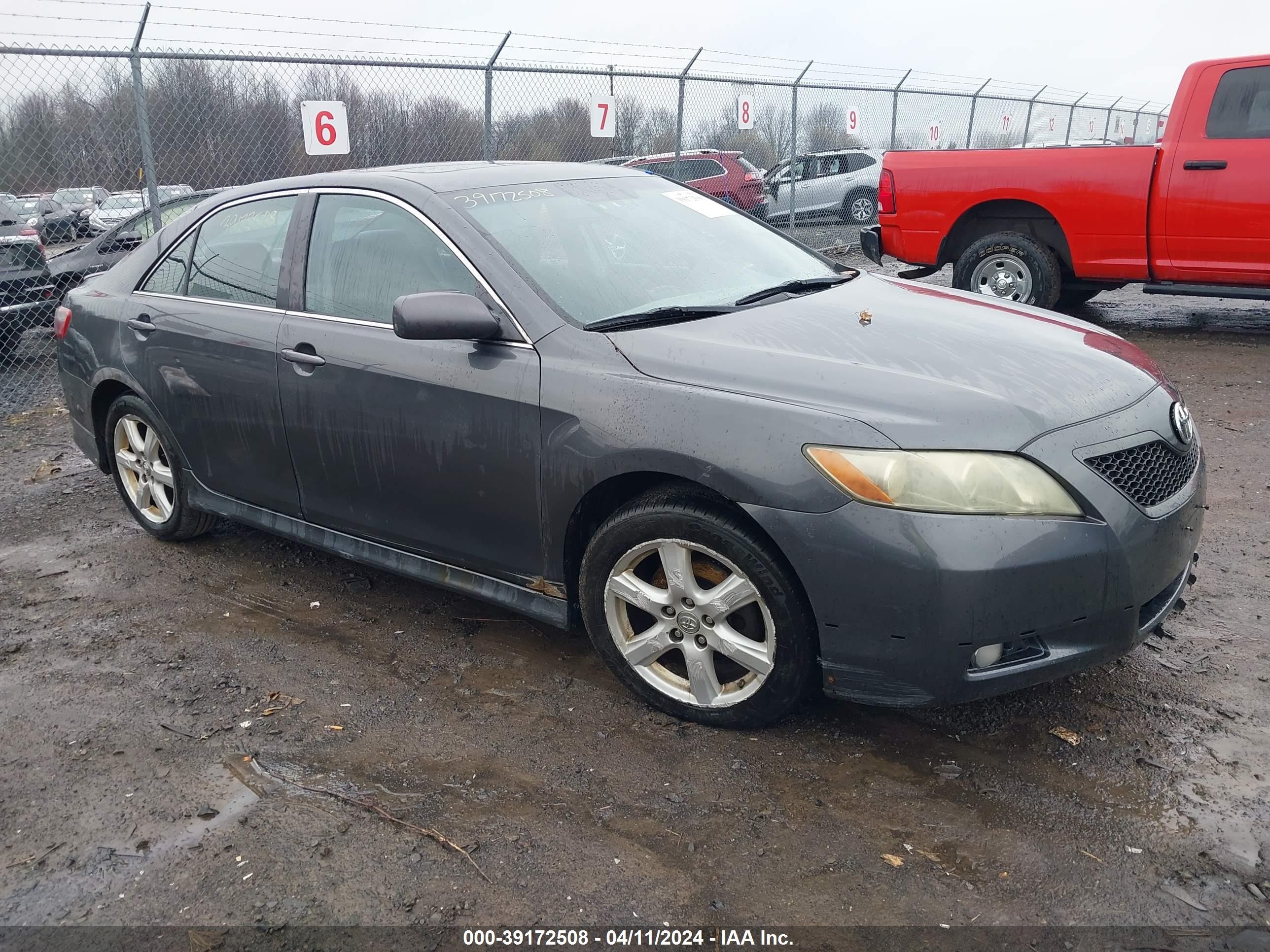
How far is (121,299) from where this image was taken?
464 cm

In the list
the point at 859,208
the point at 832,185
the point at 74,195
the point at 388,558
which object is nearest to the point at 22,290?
the point at 74,195

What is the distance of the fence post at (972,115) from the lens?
59.6 ft

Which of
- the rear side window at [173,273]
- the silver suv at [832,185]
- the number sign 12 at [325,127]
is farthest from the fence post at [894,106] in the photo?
the rear side window at [173,273]

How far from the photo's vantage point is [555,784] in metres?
2.91

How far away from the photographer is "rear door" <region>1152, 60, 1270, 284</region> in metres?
7.45

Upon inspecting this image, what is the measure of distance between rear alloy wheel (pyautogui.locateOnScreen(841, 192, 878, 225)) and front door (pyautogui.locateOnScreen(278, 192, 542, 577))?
Answer: 1474cm

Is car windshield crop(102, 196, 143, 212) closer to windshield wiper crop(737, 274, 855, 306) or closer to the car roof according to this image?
the car roof

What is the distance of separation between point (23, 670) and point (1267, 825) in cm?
395

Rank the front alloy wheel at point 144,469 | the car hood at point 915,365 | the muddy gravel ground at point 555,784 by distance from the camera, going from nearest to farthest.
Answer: the muddy gravel ground at point 555,784, the car hood at point 915,365, the front alloy wheel at point 144,469

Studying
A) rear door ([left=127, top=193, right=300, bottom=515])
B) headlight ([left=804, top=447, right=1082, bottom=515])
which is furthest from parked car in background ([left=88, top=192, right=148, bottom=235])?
headlight ([left=804, top=447, right=1082, bottom=515])

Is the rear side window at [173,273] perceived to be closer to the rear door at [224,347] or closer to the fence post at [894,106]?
the rear door at [224,347]

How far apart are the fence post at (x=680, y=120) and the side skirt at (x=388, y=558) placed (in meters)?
8.48

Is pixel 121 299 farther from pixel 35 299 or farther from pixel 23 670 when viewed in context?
pixel 35 299

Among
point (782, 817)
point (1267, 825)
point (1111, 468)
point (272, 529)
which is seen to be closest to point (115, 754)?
point (272, 529)
